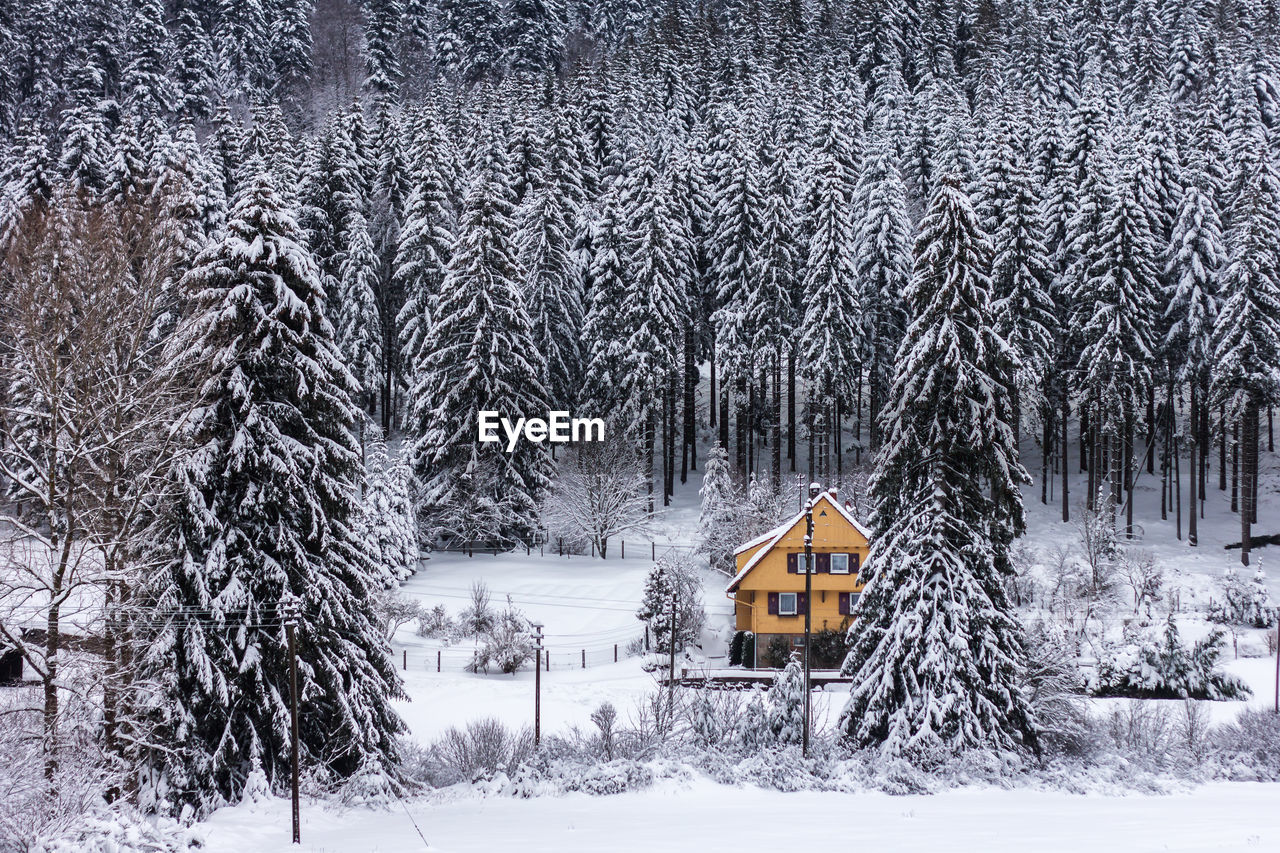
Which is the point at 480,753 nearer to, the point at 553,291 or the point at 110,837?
the point at 110,837

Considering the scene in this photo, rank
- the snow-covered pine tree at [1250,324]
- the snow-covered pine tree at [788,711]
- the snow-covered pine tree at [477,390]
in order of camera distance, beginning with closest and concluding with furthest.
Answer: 1. the snow-covered pine tree at [788,711]
2. the snow-covered pine tree at [1250,324]
3. the snow-covered pine tree at [477,390]

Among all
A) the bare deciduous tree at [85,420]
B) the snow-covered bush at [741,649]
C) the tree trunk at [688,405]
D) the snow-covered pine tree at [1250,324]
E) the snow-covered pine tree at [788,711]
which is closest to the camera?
the bare deciduous tree at [85,420]

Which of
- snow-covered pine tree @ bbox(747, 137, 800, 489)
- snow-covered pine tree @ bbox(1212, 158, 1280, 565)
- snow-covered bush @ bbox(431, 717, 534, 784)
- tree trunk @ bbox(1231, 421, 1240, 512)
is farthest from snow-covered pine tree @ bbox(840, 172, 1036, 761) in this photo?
tree trunk @ bbox(1231, 421, 1240, 512)

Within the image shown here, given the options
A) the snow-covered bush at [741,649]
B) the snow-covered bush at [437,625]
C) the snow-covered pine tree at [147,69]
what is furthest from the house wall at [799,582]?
the snow-covered pine tree at [147,69]

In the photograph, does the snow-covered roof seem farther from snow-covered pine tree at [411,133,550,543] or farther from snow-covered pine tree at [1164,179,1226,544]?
snow-covered pine tree at [1164,179,1226,544]

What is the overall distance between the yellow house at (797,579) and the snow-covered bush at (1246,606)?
14121mm

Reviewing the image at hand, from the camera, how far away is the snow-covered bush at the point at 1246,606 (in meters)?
38.3

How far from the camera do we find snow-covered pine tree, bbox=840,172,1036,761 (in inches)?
856

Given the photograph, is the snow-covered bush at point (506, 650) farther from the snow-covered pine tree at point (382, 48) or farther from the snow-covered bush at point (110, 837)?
the snow-covered pine tree at point (382, 48)

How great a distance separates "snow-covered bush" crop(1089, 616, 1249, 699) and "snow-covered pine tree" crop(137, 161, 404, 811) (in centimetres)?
2570

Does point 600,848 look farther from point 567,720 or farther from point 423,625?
point 423,625

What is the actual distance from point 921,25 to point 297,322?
83675 millimetres

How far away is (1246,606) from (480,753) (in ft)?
103

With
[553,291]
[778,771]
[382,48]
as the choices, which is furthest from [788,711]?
[382,48]
